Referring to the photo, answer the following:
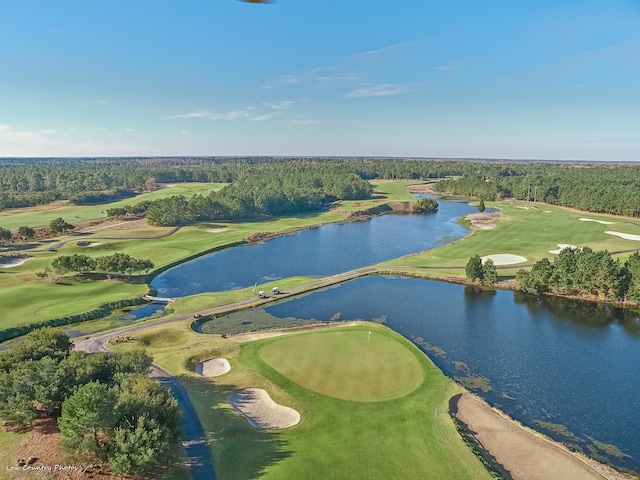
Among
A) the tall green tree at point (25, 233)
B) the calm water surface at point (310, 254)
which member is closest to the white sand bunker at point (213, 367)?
the calm water surface at point (310, 254)

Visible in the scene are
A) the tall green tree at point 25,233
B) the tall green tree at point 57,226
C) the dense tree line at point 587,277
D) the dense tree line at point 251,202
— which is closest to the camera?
the dense tree line at point 587,277

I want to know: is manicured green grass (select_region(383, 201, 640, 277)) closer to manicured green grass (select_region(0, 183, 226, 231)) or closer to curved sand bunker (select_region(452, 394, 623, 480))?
curved sand bunker (select_region(452, 394, 623, 480))

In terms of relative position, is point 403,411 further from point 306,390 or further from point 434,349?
point 434,349

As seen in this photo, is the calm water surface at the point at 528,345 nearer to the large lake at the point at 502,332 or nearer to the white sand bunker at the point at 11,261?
the large lake at the point at 502,332

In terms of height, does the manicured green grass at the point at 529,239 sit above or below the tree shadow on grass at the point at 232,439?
above

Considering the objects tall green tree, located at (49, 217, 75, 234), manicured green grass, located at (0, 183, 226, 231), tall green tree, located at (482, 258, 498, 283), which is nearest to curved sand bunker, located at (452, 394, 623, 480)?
tall green tree, located at (482, 258, 498, 283)

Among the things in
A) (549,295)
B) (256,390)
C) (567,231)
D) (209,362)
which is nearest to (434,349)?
(256,390)

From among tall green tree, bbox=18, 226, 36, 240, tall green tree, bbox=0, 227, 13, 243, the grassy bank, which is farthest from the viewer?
tall green tree, bbox=18, 226, 36, 240
